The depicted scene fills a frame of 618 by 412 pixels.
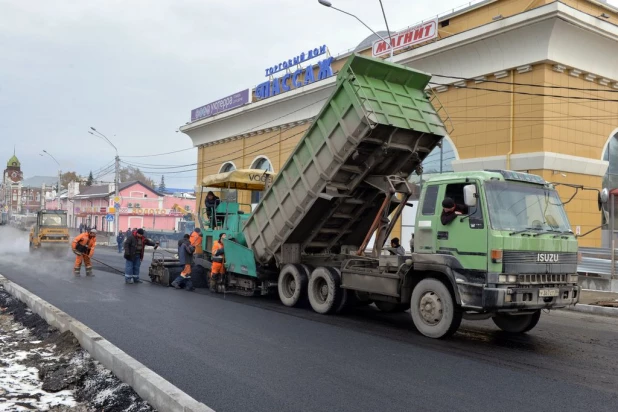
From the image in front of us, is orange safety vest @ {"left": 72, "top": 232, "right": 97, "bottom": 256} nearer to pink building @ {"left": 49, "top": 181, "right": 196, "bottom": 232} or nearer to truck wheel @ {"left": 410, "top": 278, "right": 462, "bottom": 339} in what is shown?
truck wheel @ {"left": 410, "top": 278, "right": 462, "bottom": 339}

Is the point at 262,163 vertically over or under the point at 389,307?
over

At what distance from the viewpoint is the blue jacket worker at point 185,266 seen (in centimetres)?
1252

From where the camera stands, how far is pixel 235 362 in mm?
5961

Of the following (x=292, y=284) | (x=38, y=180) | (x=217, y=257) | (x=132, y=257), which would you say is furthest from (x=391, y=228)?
(x=38, y=180)

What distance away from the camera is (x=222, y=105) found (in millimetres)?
33438

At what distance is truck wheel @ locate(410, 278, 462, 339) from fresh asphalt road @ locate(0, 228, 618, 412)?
18 cm

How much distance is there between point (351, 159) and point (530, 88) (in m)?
10.4

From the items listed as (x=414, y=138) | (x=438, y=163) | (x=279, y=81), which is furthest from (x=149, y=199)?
(x=414, y=138)

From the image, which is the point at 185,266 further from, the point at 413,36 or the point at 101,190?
the point at 101,190

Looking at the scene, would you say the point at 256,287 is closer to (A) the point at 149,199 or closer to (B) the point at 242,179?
(B) the point at 242,179

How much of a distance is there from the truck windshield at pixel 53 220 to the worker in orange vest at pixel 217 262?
1994 centimetres

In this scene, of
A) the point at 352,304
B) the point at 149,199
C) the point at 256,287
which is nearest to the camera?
the point at 352,304

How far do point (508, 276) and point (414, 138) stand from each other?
2.90 meters

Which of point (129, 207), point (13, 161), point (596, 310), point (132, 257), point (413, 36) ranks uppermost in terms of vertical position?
point (13, 161)
